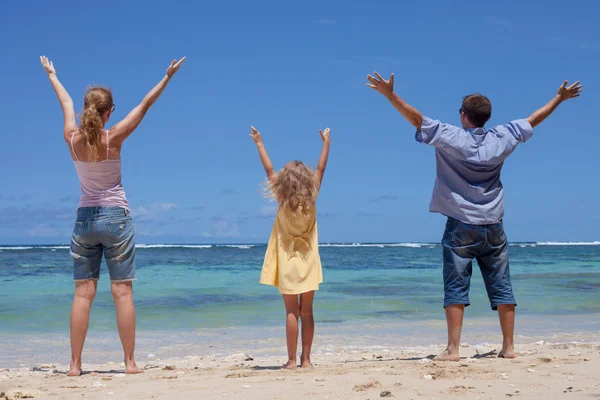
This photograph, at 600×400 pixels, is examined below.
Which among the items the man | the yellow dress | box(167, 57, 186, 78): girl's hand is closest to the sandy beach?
the man

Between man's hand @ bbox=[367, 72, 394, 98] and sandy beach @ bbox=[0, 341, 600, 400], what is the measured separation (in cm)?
185

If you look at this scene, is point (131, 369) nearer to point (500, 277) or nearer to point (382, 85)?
point (382, 85)

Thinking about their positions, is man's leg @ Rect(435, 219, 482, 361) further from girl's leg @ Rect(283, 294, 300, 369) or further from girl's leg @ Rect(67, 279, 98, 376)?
girl's leg @ Rect(67, 279, 98, 376)

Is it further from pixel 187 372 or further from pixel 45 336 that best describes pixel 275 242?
pixel 45 336

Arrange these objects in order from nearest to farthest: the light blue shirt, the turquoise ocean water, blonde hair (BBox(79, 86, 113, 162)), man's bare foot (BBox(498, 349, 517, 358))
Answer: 1. blonde hair (BBox(79, 86, 113, 162))
2. the light blue shirt
3. man's bare foot (BBox(498, 349, 517, 358))
4. the turquoise ocean water

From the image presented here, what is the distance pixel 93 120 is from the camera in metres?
4.26

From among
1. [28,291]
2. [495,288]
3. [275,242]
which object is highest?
[275,242]

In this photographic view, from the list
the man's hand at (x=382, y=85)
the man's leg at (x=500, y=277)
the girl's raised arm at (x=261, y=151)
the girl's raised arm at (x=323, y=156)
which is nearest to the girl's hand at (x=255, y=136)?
the girl's raised arm at (x=261, y=151)

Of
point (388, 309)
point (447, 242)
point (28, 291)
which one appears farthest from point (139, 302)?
point (447, 242)

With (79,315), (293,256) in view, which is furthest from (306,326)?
(79,315)

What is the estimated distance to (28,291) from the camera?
483 inches

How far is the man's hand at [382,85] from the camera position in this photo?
432 centimetres

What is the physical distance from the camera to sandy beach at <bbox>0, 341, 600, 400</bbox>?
3.48 m

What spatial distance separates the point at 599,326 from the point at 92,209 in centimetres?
612
